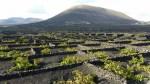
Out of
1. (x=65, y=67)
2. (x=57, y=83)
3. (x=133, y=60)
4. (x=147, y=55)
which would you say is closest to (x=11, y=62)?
(x=65, y=67)

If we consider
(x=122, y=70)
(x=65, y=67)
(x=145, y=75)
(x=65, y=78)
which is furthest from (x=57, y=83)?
(x=145, y=75)

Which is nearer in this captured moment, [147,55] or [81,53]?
[147,55]

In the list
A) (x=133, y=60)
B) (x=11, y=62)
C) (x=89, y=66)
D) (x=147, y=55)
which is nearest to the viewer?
(x=89, y=66)

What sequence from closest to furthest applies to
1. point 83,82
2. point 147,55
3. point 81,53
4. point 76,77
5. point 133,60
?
point 83,82
point 76,77
point 133,60
point 147,55
point 81,53

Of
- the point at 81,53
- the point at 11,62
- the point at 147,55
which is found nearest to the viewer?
the point at 11,62

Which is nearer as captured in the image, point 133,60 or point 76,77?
point 76,77

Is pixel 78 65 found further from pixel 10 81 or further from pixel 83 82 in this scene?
pixel 10 81

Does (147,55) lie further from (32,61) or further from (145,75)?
(32,61)

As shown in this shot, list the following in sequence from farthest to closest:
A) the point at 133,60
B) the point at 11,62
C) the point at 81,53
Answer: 1. the point at 81,53
2. the point at 11,62
3. the point at 133,60
